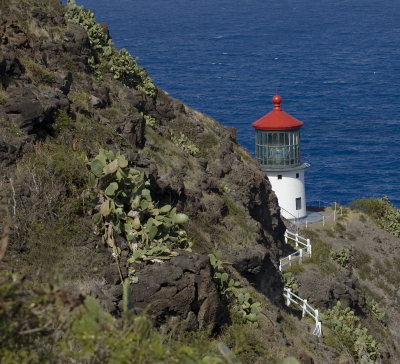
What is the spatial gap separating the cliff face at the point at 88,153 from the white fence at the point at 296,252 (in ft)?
2.20

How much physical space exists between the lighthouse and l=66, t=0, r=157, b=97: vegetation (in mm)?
19162

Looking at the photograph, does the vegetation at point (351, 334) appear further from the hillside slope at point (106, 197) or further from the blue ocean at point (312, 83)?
the blue ocean at point (312, 83)

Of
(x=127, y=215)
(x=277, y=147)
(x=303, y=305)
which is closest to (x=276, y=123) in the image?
(x=277, y=147)

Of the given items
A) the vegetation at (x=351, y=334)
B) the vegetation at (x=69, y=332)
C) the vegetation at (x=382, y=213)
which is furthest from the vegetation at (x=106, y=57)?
the vegetation at (x=382, y=213)

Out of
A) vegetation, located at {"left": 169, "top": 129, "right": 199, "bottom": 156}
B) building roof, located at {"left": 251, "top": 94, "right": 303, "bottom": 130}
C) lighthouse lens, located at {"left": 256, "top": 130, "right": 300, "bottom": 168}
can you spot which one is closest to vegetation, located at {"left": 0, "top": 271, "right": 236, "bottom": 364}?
vegetation, located at {"left": 169, "top": 129, "right": 199, "bottom": 156}

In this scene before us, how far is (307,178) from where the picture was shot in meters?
71.6

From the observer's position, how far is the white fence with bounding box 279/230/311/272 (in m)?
31.6

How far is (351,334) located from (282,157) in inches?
854

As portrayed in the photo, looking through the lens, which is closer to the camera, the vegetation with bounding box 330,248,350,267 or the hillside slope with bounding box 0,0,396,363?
the hillside slope with bounding box 0,0,396,363

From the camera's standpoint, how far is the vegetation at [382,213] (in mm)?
45322

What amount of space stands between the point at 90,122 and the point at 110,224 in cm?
489

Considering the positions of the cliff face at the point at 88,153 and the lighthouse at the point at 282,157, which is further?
the lighthouse at the point at 282,157

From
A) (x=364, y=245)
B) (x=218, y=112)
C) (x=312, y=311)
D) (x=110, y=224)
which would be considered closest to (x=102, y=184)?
(x=110, y=224)

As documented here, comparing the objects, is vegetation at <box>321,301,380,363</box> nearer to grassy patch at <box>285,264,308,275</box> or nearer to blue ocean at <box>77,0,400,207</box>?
grassy patch at <box>285,264,308,275</box>
